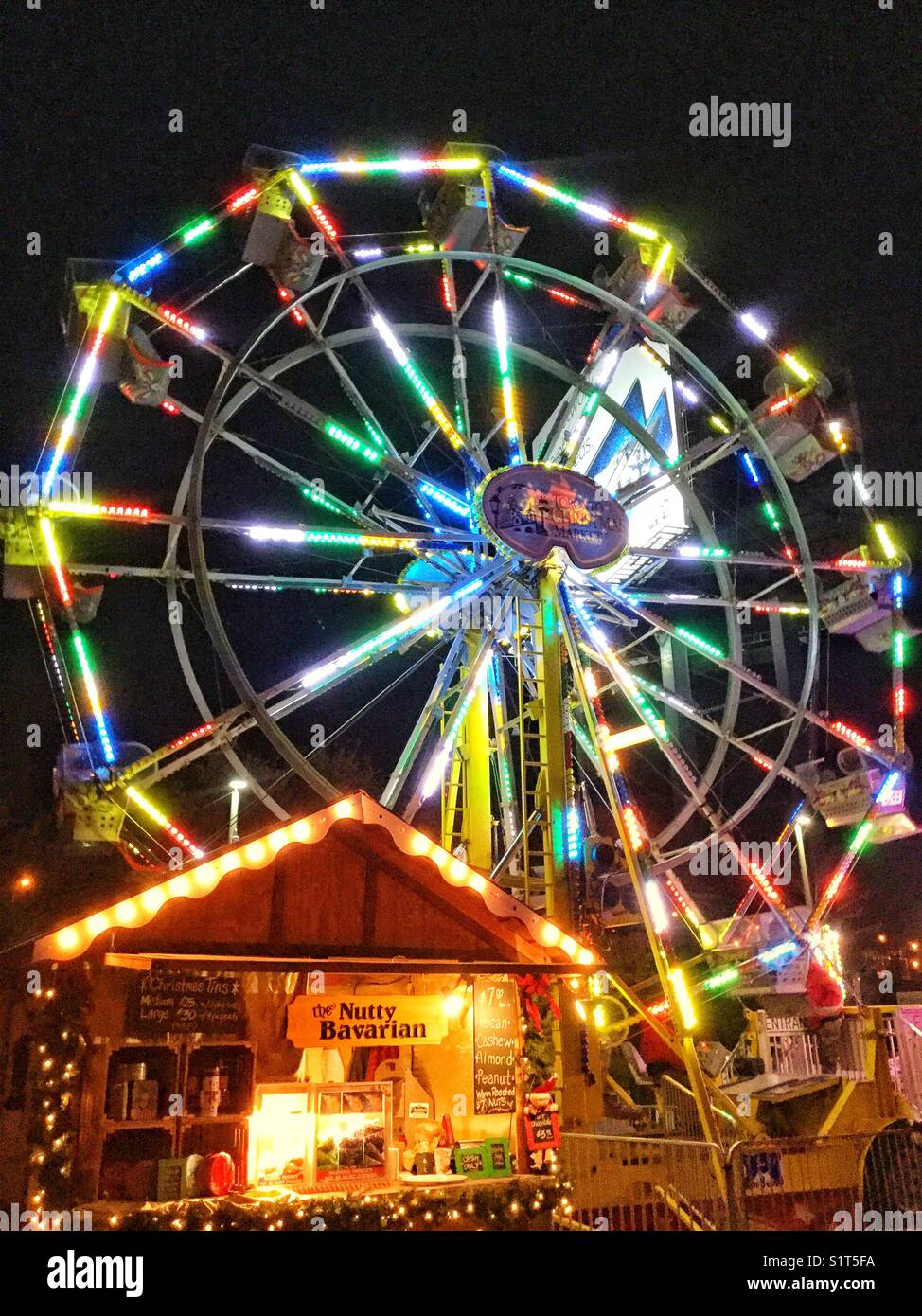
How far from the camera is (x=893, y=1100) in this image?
44.9ft

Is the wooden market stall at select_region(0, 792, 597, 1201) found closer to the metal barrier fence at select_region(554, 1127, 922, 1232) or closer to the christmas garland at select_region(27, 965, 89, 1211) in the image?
the christmas garland at select_region(27, 965, 89, 1211)

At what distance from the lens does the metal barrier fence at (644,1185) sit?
837 centimetres

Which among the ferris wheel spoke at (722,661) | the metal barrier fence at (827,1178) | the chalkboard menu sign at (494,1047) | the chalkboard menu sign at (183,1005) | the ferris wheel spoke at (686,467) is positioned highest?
the ferris wheel spoke at (686,467)

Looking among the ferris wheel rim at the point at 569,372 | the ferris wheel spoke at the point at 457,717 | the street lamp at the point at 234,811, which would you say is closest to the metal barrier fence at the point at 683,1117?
the ferris wheel rim at the point at 569,372

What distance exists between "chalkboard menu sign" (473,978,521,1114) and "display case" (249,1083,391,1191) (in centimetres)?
84

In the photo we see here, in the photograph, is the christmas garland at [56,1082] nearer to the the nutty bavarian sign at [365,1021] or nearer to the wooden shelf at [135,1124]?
the wooden shelf at [135,1124]

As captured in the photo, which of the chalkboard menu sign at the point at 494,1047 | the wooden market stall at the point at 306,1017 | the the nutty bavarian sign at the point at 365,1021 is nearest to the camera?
the wooden market stall at the point at 306,1017

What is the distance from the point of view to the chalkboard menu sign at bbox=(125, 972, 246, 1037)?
7.42 metres

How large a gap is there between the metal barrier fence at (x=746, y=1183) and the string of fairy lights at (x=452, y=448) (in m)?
1.67

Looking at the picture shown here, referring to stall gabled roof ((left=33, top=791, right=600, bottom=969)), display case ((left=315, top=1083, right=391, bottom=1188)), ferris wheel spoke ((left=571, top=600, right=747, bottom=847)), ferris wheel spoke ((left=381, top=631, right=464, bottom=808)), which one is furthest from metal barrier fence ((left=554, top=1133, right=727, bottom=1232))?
ferris wheel spoke ((left=571, top=600, right=747, bottom=847))
